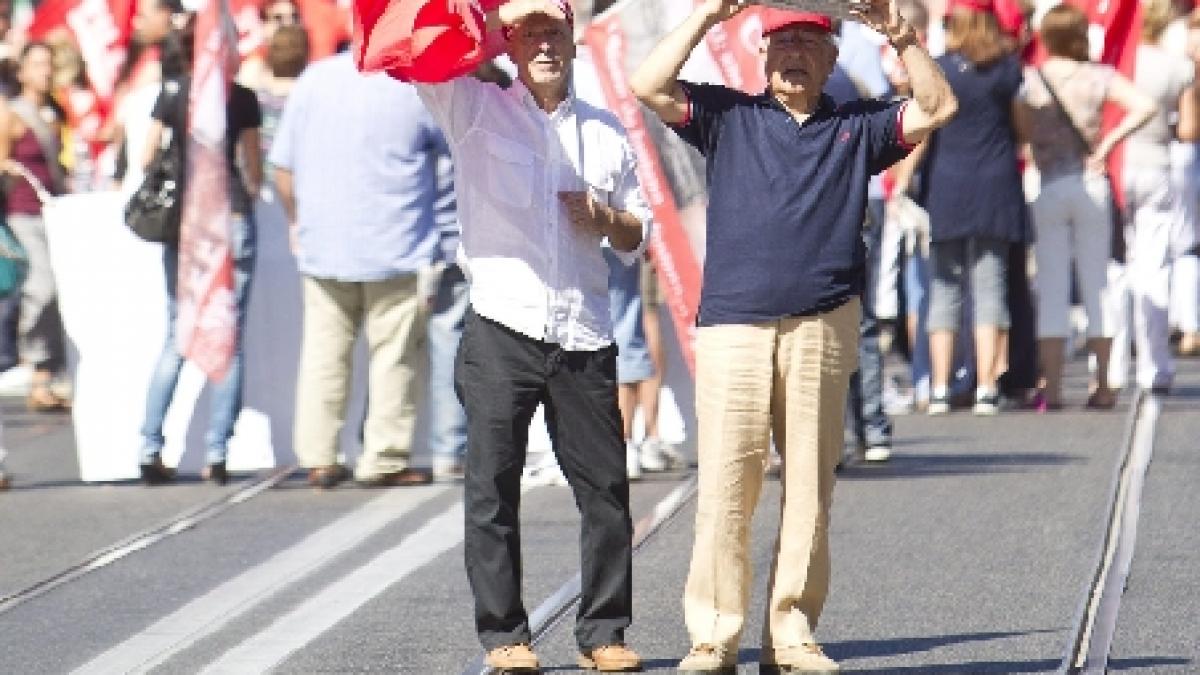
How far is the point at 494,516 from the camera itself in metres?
8.80

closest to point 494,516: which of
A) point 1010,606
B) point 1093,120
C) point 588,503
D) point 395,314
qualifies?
point 588,503

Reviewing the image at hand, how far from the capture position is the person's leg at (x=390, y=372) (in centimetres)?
1384

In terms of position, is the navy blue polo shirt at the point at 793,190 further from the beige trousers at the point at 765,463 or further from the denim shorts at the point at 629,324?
the denim shorts at the point at 629,324

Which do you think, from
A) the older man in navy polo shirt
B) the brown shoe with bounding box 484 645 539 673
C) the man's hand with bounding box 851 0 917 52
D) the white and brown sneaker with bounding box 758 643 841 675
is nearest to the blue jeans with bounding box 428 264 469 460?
the brown shoe with bounding box 484 645 539 673

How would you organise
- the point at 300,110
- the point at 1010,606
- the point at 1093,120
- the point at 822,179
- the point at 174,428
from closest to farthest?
the point at 822,179 < the point at 1010,606 < the point at 300,110 < the point at 174,428 < the point at 1093,120

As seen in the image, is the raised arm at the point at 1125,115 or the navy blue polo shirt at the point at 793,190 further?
the raised arm at the point at 1125,115

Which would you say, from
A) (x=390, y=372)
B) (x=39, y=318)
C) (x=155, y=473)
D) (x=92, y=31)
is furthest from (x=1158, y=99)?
(x=92, y=31)

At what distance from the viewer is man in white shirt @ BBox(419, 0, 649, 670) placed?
28.9 feet

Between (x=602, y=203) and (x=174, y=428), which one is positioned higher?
(x=602, y=203)

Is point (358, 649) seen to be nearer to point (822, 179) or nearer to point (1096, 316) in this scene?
point (822, 179)

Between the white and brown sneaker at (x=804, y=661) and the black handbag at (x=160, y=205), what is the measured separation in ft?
20.5

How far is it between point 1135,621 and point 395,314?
5.02m

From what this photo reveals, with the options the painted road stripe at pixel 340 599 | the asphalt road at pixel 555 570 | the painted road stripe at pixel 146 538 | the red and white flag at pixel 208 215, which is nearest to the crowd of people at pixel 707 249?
the red and white flag at pixel 208 215

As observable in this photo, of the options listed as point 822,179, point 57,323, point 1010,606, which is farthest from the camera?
point 57,323
